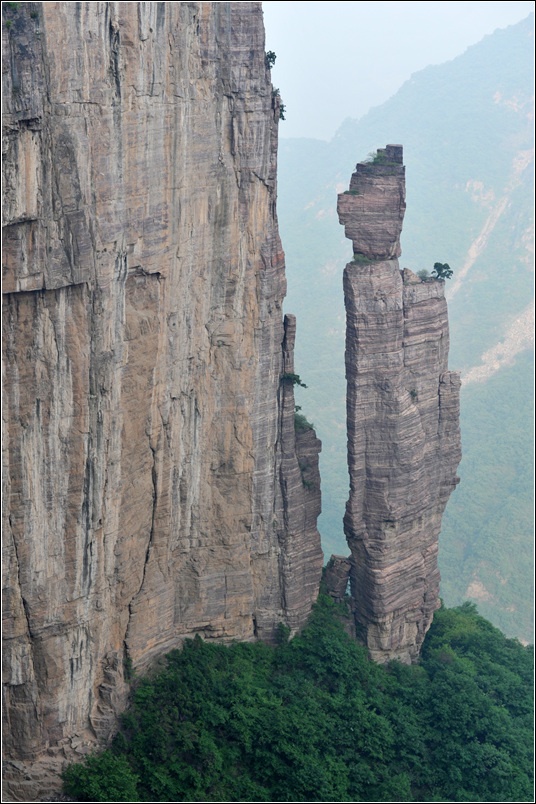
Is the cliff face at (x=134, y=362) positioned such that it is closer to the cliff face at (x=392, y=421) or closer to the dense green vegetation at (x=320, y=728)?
the dense green vegetation at (x=320, y=728)

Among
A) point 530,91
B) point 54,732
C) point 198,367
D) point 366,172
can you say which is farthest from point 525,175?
point 54,732

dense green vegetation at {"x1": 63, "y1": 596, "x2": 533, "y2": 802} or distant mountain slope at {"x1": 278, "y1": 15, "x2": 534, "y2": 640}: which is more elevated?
distant mountain slope at {"x1": 278, "y1": 15, "x2": 534, "y2": 640}

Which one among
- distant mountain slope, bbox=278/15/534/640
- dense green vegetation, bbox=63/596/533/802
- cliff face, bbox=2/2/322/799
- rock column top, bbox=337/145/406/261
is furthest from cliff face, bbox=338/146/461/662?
distant mountain slope, bbox=278/15/534/640

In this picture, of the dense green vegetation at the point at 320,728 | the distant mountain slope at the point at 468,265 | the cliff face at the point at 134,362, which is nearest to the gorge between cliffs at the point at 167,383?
the cliff face at the point at 134,362

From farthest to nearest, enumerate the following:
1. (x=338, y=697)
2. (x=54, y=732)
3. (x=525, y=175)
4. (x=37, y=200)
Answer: (x=525, y=175)
(x=338, y=697)
(x=54, y=732)
(x=37, y=200)

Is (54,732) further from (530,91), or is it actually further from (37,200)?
(530,91)

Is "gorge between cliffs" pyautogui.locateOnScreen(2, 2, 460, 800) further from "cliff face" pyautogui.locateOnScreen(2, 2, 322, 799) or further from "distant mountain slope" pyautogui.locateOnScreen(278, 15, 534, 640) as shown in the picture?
"distant mountain slope" pyautogui.locateOnScreen(278, 15, 534, 640)

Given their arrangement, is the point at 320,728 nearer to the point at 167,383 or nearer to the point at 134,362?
the point at 167,383
